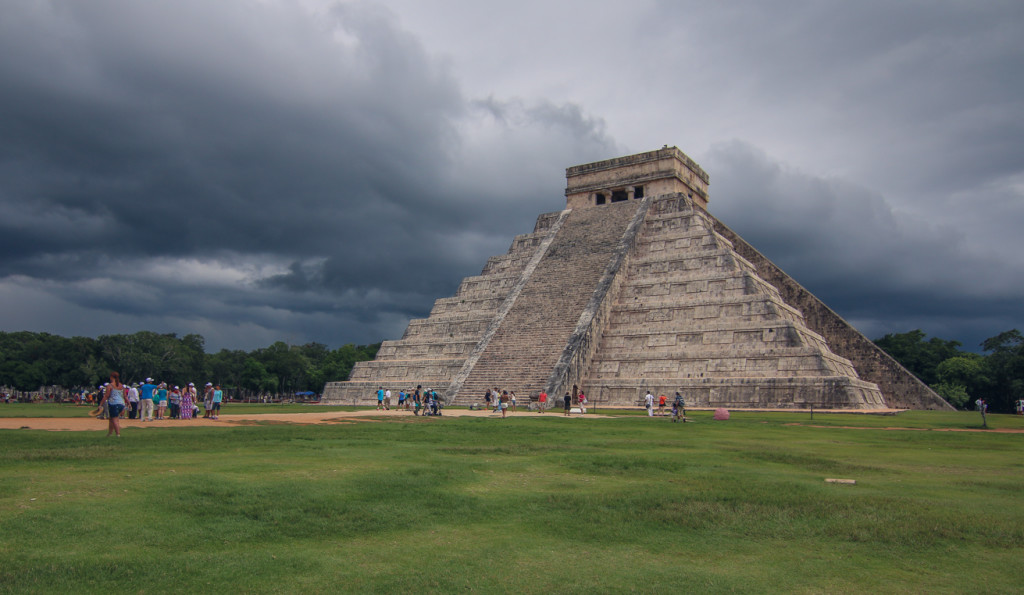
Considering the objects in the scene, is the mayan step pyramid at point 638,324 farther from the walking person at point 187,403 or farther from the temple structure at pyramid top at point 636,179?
the walking person at point 187,403

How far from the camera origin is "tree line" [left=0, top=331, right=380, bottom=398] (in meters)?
57.5

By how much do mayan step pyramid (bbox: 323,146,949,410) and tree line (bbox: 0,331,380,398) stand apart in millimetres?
35386

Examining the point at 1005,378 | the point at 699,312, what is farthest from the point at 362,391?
the point at 1005,378

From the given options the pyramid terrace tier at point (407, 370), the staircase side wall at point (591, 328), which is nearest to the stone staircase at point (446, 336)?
the pyramid terrace tier at point (407, 370)

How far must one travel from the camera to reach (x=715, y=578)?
4.64m

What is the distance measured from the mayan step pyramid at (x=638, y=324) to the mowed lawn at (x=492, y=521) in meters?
14.6

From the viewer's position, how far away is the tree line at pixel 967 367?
38.8 m

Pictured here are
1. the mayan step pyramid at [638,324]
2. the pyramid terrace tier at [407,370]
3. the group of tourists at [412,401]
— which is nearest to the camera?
the group of tourists at [412,401]

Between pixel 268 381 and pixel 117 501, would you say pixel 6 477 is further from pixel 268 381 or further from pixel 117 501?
pixel 268 381

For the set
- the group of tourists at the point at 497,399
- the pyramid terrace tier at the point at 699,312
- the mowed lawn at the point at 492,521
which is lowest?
the mowed lawn at the point at 492,521

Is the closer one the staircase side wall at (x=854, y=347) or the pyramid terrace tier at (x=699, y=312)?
the pyramid terrace tier at (x=699, y=312)

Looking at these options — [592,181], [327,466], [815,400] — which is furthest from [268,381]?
[327,466]

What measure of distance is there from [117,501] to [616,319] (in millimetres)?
24436

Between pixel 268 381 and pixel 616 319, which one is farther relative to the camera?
pixel 268 381
